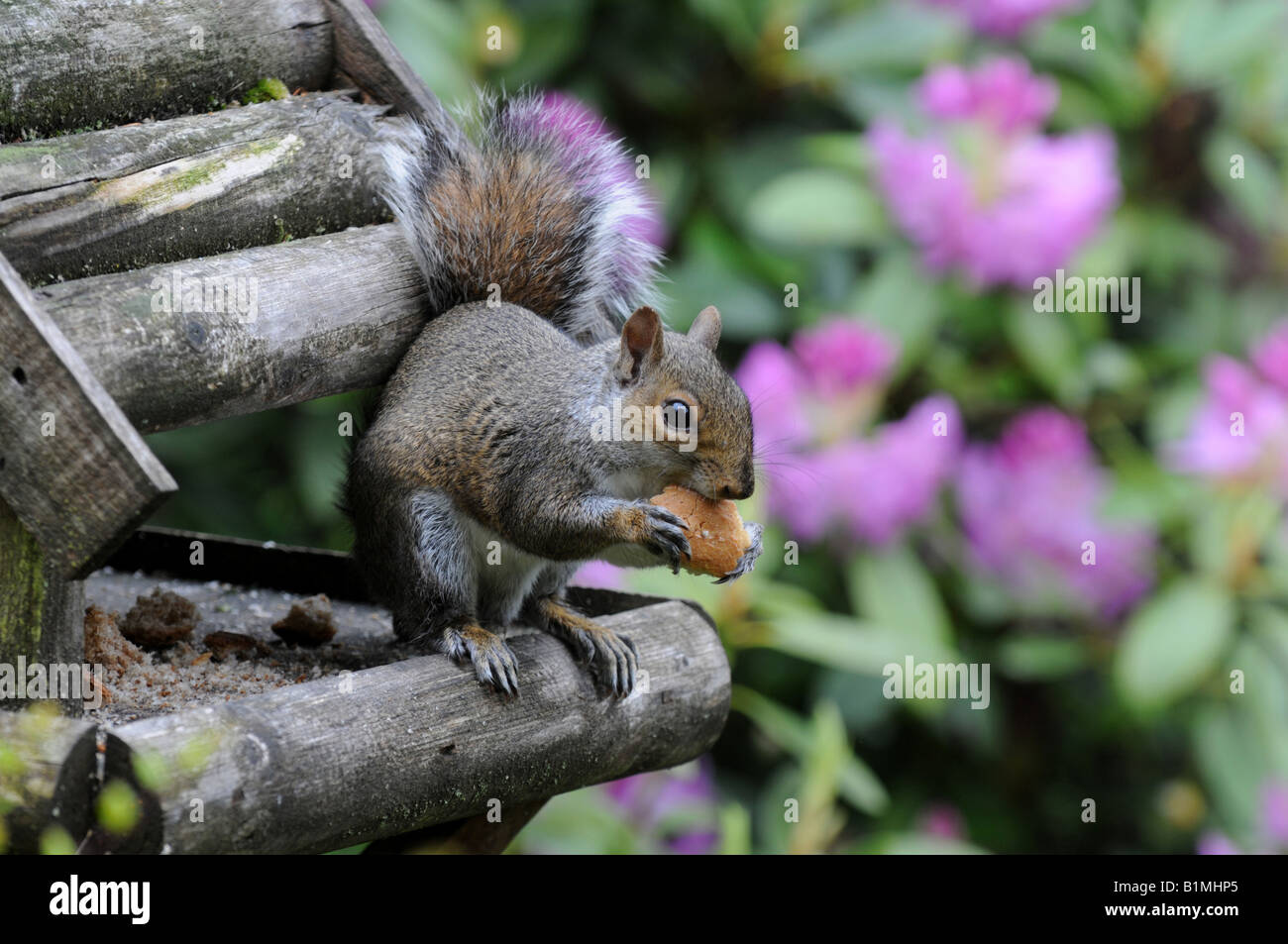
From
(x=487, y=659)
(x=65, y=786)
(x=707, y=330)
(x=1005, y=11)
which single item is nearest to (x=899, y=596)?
(x=1005, y=11)

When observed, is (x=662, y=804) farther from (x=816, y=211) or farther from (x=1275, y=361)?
(x=1275, y=361)

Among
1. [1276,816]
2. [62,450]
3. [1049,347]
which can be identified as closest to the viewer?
[62,450]

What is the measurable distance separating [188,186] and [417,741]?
0.58 metres

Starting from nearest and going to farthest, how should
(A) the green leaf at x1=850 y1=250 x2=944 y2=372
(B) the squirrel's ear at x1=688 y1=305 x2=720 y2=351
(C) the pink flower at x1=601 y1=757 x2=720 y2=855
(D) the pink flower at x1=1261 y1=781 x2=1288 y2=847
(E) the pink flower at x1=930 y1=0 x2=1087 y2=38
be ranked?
1. (B) the squirrel's ear at x1=688 y1=305 x2=720 y2=351
2. (C) the pink flower at x1=601 y1=757 x2=720 y2=855
3. (D) the pink flower at x1=1261 y1=781 x2=1288 y2=847
4. (A) the green leaf at x1=850 y1=250 x2=944 y2=372
5. (E) the pink flower at x1=930 y1=0 x2=1087 y2=38

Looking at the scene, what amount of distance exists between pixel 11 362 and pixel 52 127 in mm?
400

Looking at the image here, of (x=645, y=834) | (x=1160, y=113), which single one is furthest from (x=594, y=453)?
(x=1160, y=113)

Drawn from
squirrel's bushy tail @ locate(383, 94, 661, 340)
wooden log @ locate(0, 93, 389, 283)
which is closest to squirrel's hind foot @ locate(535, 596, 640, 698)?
squirrel's bushy tail @ locate(383, 94, 661, 340)

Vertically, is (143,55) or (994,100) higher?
(994,100)

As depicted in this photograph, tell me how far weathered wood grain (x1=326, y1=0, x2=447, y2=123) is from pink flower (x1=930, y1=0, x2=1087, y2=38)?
5.25 ft

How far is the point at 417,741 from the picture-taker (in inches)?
57.4

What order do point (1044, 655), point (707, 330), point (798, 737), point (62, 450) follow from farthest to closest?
point (1044, 655) → point (798, 737) → point (707, 330) → point (62, 450)

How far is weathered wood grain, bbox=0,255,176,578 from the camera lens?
1.22m

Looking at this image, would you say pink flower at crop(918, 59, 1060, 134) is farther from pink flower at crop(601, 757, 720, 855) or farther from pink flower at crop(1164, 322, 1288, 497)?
pink flower at crop(601, 757, 720, 855)

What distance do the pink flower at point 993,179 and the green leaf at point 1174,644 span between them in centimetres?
64
